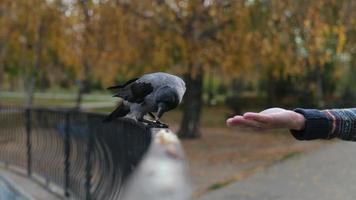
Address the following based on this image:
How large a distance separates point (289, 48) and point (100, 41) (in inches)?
174

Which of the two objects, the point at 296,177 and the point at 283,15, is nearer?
the point at 296,177

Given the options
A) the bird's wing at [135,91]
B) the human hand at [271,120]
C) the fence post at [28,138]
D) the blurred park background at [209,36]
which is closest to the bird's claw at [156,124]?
the bird's wing at [135,91]

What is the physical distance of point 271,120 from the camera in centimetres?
171

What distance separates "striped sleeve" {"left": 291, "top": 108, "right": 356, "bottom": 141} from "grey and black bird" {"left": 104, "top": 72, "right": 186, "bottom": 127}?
48 cm

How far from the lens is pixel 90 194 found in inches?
239

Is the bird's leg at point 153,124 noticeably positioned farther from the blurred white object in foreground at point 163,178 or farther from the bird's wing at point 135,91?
the blurred white object in foreground at point 163,178

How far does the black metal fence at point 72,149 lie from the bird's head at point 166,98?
40.5 inches

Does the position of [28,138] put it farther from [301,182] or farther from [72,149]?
[301,182]

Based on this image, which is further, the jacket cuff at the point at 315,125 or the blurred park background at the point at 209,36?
the blurred park background at the point at 209,36

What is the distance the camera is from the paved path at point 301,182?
26.9ft

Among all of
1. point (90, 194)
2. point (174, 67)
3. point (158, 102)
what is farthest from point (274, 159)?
point (158, 102)

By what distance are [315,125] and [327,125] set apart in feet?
0.14

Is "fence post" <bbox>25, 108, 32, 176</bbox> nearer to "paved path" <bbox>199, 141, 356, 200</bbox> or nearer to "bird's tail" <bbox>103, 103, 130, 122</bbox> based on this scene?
"paved path" <bbox>199, 141, 356, 200</bbox>

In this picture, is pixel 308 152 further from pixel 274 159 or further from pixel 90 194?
pixel 90 194
